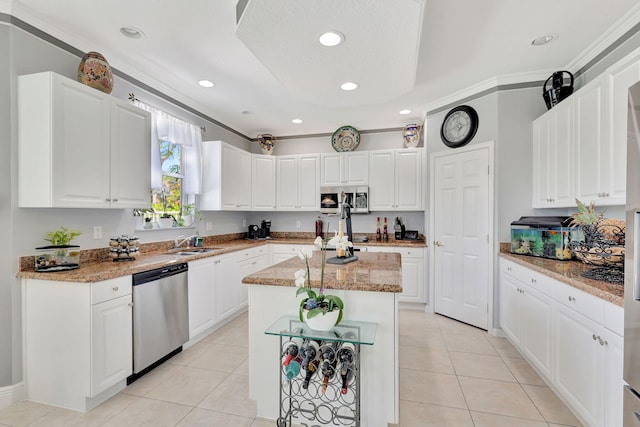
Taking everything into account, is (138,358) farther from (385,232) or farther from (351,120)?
(351,120)

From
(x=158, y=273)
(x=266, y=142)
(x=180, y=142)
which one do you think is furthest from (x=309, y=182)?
(x=158, y=273)

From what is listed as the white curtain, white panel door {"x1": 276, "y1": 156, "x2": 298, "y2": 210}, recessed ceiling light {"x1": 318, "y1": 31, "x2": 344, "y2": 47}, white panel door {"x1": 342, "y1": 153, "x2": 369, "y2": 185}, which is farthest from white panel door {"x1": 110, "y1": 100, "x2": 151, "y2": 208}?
white panel door {"x1": 342, "y1": 153, "x2": 369, "y2": 185}

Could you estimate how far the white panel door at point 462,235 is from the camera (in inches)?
132

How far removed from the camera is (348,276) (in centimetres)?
186

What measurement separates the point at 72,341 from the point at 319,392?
1.69m

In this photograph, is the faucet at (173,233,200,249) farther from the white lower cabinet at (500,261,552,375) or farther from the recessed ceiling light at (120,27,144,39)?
the white lower cabinet at (500,261,552,375)

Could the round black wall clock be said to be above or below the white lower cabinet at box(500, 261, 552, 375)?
above

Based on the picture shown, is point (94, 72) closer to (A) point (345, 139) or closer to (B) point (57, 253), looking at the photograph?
(B) point (57, 253)

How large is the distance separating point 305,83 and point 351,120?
1.99m

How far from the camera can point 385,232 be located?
4.77 meters

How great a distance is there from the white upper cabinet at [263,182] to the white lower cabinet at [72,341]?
275 cm

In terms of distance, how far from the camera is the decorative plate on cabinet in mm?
4914

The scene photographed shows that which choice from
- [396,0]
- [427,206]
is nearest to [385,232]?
[427,206]

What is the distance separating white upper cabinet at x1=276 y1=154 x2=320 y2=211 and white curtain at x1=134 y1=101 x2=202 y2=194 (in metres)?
1.49
